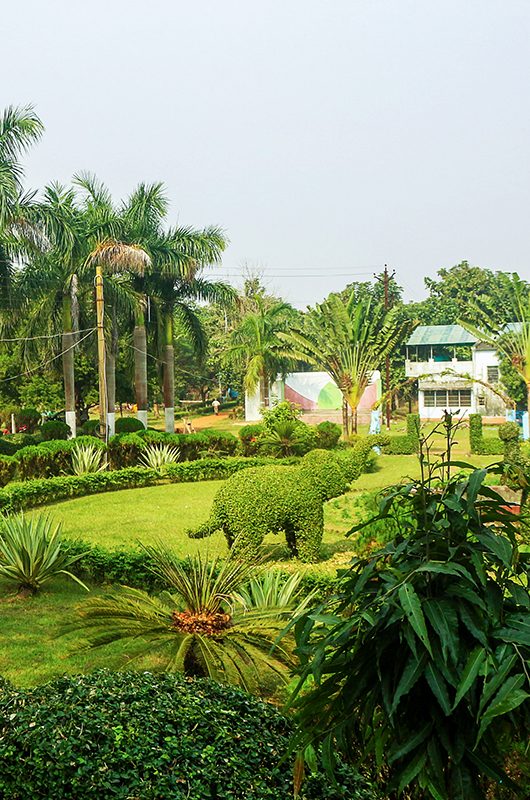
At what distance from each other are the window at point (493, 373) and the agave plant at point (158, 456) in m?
24.7

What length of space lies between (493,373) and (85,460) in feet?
91.7

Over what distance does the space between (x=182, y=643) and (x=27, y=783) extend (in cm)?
173

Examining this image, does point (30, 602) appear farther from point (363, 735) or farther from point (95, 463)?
point (95, 463)

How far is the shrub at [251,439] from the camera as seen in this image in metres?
22.2

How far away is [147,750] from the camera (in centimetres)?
327

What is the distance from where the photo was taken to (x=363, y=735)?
2.22 metres

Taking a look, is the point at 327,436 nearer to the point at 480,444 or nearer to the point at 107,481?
the point at 480,444

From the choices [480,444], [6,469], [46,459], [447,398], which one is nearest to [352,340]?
[480,444]

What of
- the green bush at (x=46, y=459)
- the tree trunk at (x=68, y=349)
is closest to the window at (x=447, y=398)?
the tree trunk at (x=68, y=349)

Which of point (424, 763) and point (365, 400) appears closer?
point (424, 763)

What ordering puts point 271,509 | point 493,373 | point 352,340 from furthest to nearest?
1. point 493,373
2. point 352,340
3. point 271,509

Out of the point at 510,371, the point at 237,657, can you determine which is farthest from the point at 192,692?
the point at 510,371

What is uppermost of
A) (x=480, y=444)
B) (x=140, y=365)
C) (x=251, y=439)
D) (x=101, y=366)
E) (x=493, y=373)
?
(x=140, y=365)

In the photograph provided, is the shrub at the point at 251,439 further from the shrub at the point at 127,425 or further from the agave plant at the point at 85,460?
the agave plant at the point at 85,460
